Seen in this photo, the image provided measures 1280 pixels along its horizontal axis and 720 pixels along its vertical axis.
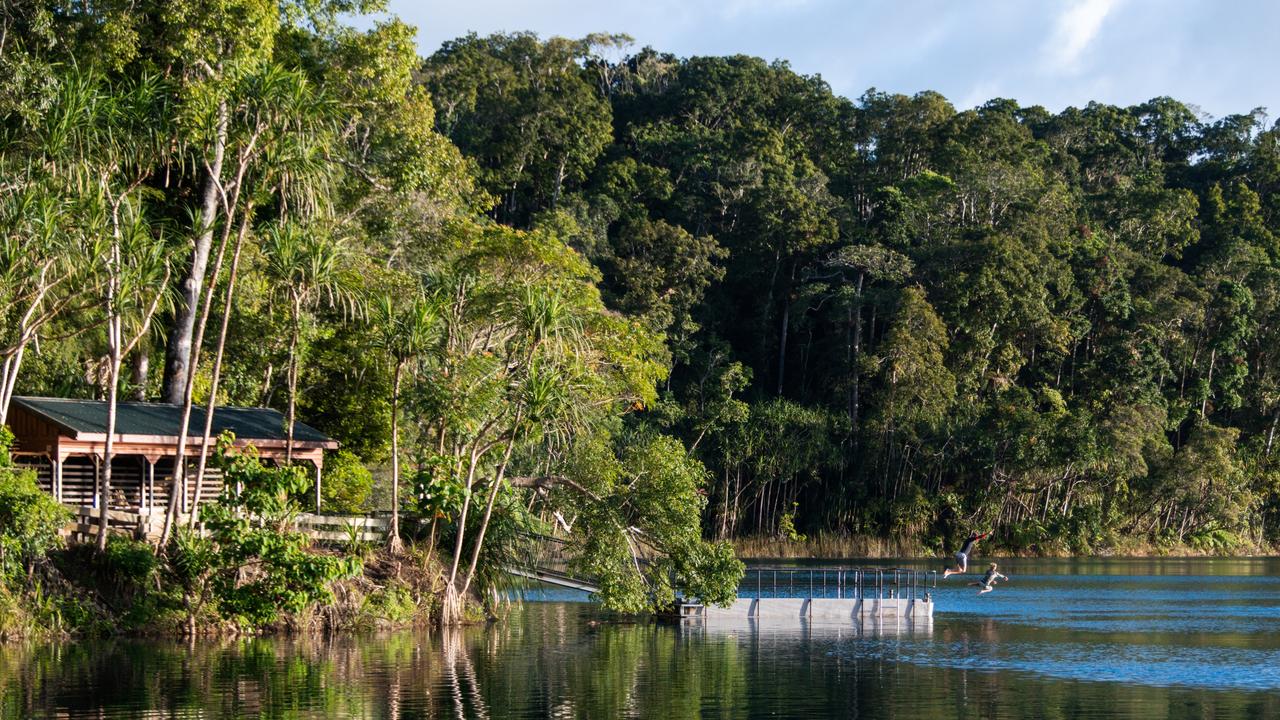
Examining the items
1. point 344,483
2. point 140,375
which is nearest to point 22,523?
point 344,483

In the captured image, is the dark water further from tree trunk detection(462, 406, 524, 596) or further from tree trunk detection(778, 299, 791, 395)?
tree trunk detection(778, 299, 791, 395)

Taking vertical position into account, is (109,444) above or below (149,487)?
above

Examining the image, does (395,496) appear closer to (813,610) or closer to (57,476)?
(57,476)

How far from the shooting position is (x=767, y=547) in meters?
66.6

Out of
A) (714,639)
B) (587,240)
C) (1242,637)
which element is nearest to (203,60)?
(714,639)

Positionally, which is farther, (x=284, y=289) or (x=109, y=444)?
(x=284, y=289)

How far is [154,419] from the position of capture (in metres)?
31.8

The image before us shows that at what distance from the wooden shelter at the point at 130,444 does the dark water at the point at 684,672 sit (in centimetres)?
529

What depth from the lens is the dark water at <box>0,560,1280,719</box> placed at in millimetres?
19594

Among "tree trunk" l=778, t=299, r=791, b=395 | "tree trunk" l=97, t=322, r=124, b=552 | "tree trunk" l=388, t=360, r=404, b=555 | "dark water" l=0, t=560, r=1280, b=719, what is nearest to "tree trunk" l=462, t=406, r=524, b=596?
"dark water" l=0, t=560, r=1280, b=719

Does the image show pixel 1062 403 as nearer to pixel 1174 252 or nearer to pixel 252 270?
pixel 1174 252

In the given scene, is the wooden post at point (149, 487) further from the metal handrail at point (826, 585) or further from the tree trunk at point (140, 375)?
the metal handrail at point (826, 585)

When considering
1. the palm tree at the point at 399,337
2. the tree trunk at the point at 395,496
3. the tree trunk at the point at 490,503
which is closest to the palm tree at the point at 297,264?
the palm tree at the point at 399,337

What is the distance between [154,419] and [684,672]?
1416cm
